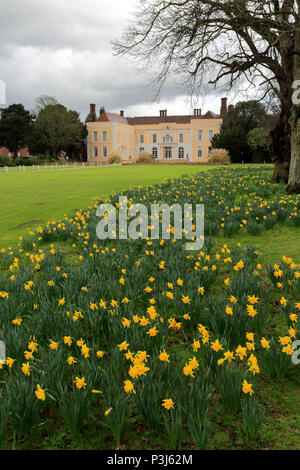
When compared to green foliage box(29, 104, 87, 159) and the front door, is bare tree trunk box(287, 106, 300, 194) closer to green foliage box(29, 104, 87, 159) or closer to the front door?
green foliage box(29, 104, 87, 159)

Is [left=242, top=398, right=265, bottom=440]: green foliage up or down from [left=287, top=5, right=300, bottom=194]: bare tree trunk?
down

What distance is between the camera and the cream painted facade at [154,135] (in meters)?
68.8

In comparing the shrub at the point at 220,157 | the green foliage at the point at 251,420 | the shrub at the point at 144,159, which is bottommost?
the green foliage at the point at 251,420

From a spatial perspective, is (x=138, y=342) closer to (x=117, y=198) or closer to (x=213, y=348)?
(x=213, y=348)

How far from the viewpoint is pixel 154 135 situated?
7519cm

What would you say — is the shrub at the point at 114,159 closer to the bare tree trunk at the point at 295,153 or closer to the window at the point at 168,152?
the window at the point at 168,152

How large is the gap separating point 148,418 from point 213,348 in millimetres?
646

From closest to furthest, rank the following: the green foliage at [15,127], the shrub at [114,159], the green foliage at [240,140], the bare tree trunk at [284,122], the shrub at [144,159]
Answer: the bare tree trunk at [284,122], the green foliage at [240,140], the shrub at [144,159], the shrub at [114,159], the green foliage at [15,127]

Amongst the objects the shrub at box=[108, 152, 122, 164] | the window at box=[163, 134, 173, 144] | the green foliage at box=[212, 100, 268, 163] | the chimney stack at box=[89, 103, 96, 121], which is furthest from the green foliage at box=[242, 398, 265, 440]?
the chimney stack at box=[89, 103, 96, 121]

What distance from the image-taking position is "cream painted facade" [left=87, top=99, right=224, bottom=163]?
226ft

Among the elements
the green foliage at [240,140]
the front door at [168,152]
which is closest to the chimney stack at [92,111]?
the front door at [168,152]

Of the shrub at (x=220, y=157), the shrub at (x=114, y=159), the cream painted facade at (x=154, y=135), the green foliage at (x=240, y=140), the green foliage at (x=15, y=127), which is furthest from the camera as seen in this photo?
the cream painted facade at (x=154, y=135)

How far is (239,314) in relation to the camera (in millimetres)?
2660
